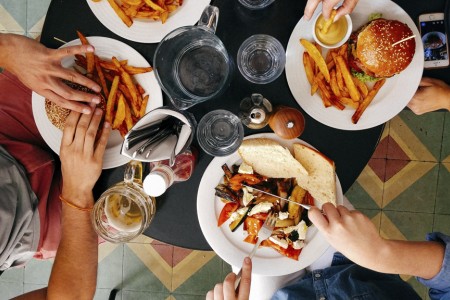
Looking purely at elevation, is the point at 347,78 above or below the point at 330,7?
below

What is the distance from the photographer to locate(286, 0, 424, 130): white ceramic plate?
150 cm

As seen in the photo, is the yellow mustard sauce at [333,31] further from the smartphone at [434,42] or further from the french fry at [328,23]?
the smartphone at [434,42]

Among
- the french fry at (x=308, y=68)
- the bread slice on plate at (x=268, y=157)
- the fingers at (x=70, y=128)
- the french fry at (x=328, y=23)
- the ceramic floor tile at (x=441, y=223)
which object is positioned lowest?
the ceramic floor tile at (x=441, y=223)

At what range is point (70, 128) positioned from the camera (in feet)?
5.01

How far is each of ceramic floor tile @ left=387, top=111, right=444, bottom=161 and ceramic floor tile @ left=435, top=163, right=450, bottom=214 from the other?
0.08 m

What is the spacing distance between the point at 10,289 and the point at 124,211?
5.58ft

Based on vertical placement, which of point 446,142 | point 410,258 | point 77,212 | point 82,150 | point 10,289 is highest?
point 82,150

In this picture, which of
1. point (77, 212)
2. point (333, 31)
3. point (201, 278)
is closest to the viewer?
point (333, 31)

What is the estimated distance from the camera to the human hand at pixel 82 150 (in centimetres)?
153

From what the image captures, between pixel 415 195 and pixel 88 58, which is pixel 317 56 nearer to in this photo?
pixel 88 58

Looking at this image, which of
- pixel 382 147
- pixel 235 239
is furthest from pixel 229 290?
pixel 382 147

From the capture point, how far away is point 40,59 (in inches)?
60.5

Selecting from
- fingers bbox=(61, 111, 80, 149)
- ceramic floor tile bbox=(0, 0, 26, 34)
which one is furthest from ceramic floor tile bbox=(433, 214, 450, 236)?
ceramic floor tile bbox=(0, 0, 26, 34)

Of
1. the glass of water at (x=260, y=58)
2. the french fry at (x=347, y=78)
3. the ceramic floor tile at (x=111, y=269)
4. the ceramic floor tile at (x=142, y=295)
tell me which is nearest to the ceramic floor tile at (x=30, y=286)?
the ceramic floor tile at (x=111, y=269)
